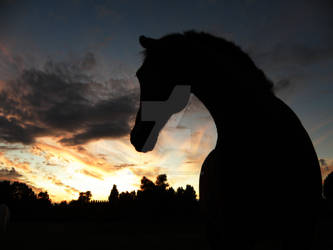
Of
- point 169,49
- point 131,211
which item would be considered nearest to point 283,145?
point 169,49

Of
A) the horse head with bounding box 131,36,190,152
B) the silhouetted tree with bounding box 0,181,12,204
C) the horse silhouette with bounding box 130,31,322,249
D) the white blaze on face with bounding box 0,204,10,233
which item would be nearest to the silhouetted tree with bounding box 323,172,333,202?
the horse silhouette with bounding box 130,31,322,249

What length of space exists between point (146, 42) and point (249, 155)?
144cm

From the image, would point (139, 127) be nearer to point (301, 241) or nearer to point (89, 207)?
point (301, 241)

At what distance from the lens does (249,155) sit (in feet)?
5.86

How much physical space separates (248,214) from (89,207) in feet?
87.8

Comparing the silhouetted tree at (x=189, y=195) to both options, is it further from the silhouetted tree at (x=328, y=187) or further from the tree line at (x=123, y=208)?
the silhouetted tree at (x=328, y=187)

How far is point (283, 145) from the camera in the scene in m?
1.81

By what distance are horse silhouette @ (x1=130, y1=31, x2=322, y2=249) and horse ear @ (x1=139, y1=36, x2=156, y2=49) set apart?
3 centimetres

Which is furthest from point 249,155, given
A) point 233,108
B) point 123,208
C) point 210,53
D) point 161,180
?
point 161,180

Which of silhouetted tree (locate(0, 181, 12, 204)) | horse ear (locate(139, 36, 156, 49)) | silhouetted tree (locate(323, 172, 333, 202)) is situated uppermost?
silhouetted tree (locate(0, 181, 12, 204))

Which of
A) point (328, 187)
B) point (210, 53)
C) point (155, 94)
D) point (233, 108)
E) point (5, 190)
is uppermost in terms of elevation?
point (5, 190)

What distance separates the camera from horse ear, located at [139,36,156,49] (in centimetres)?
226

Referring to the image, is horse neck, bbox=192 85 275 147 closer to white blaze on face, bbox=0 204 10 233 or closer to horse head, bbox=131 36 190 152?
horse head, bbox=131 36 190 152

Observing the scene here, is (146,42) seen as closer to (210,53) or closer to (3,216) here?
(210,53)
